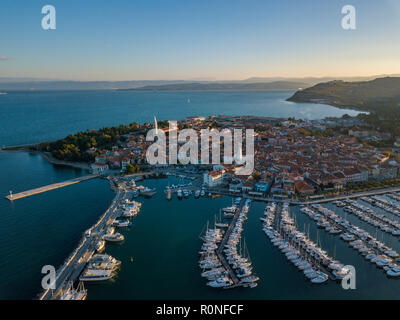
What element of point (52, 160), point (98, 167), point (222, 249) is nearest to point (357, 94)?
point (98, 167)

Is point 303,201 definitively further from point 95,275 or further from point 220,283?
point 95,275

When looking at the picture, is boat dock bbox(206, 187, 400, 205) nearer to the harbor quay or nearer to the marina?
the harbor quay

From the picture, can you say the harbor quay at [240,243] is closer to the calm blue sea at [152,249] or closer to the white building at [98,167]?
the calm blue sea at [152,249]

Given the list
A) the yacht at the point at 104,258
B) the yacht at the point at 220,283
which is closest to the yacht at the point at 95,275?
the yacht at the point at 104,258

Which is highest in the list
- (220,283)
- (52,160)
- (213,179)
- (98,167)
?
(52,160)

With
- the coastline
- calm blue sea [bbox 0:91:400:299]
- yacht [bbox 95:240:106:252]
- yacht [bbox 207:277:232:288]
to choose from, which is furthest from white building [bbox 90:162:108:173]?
yacht [bbox 207:277:232:288]
